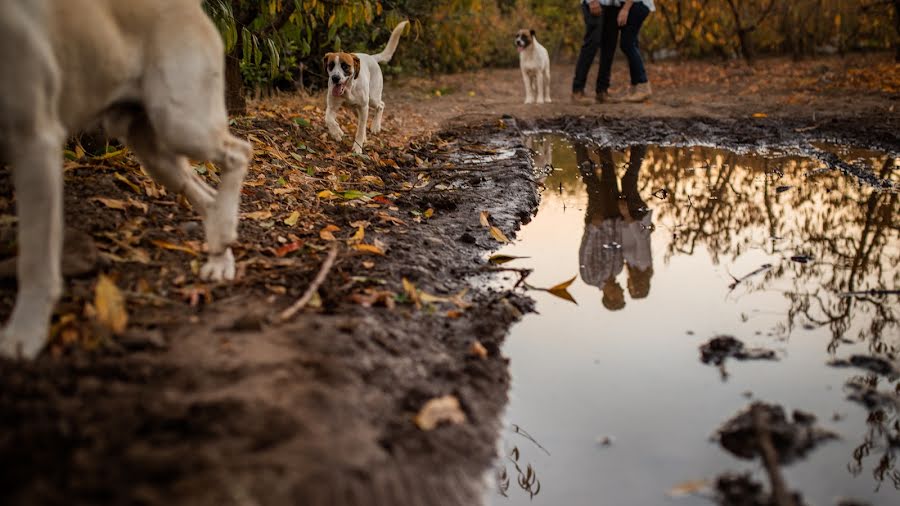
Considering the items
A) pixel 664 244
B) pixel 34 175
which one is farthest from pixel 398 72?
pixel 34 175

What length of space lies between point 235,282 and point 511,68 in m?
15.9

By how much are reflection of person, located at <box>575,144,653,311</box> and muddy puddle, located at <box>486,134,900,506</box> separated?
0.7 inches

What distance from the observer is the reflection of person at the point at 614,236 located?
151 inches

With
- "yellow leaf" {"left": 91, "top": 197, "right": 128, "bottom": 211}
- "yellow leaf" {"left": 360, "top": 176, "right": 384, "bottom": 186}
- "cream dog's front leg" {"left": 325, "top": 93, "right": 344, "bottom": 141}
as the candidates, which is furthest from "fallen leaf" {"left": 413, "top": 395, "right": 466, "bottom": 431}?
"cream dog's front leg" {"left": 325, "top": 93, "right": 344, "bottom": 141}

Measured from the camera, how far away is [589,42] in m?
10.4

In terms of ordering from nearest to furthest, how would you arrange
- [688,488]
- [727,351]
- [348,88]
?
[688,488] < [727,351] < [348,88]

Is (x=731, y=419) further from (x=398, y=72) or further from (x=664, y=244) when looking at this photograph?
(x=398, y=72)

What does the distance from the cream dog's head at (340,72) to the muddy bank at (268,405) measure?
327 centimetres

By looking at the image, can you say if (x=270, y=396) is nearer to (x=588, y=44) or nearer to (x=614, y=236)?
(x=614, y=236)

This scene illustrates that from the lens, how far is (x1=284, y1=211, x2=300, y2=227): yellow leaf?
159 inches

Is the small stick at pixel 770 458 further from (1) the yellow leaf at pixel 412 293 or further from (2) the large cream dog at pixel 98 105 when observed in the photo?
(2) the large cream dog at pixel 98 105

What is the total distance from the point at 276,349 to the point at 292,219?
5.77 feet

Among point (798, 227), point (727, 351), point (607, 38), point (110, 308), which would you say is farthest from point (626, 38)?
point (110, 308)

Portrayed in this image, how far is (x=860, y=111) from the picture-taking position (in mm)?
8375
